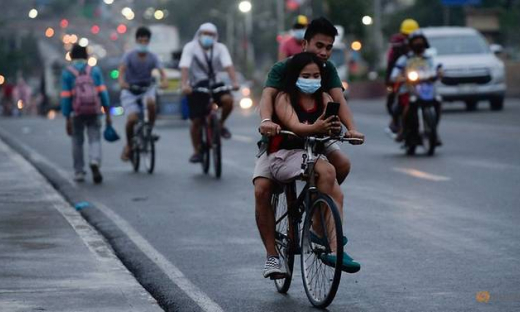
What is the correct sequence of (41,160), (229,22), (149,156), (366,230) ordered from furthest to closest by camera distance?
(229,22) → (41,160) → (149,156) → (366,230)

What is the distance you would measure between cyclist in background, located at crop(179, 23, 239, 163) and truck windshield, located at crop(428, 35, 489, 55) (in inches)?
633

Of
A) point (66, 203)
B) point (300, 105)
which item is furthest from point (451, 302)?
point (66, 203)

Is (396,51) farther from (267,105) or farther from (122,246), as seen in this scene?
(267,105)

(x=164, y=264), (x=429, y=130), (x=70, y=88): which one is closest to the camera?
(x=164, y=264)

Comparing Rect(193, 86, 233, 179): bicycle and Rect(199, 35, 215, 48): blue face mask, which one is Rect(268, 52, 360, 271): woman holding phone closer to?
Rect(193, 86, 233, 179): bicycle

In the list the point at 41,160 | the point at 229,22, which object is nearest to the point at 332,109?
the point at 41,160

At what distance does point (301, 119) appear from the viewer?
29.2 feet

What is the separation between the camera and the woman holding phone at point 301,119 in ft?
28.3

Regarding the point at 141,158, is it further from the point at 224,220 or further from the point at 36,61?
the point at 36,61

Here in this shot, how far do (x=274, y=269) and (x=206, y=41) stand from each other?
10402mm

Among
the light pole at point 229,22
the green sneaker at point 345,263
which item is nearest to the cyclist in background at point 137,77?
the green sneaker at point 345,263

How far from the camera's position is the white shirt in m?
19.0

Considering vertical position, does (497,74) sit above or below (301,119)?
below

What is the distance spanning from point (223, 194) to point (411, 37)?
19.4ft
